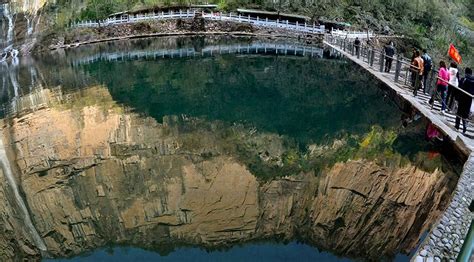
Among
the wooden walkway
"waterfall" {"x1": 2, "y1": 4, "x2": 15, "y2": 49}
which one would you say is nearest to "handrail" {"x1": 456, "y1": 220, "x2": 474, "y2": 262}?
the wooden walkway

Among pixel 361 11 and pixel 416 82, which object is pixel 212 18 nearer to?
pixel 361 11

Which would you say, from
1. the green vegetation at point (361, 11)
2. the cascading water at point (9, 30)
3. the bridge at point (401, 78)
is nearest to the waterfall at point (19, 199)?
the bridge at point (401, 78)

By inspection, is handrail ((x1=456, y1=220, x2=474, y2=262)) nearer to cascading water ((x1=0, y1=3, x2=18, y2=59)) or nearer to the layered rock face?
the layered rock face

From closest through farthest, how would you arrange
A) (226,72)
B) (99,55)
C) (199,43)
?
(226,72) → (99,55) → (199,43)

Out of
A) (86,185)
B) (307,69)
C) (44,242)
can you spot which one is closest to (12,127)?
(86,185)

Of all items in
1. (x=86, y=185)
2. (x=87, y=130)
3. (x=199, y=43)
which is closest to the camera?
(x=86, y=185)

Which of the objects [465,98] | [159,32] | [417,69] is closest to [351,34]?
[159,32]

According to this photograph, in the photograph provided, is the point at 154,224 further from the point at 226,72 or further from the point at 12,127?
the point at 226,72
